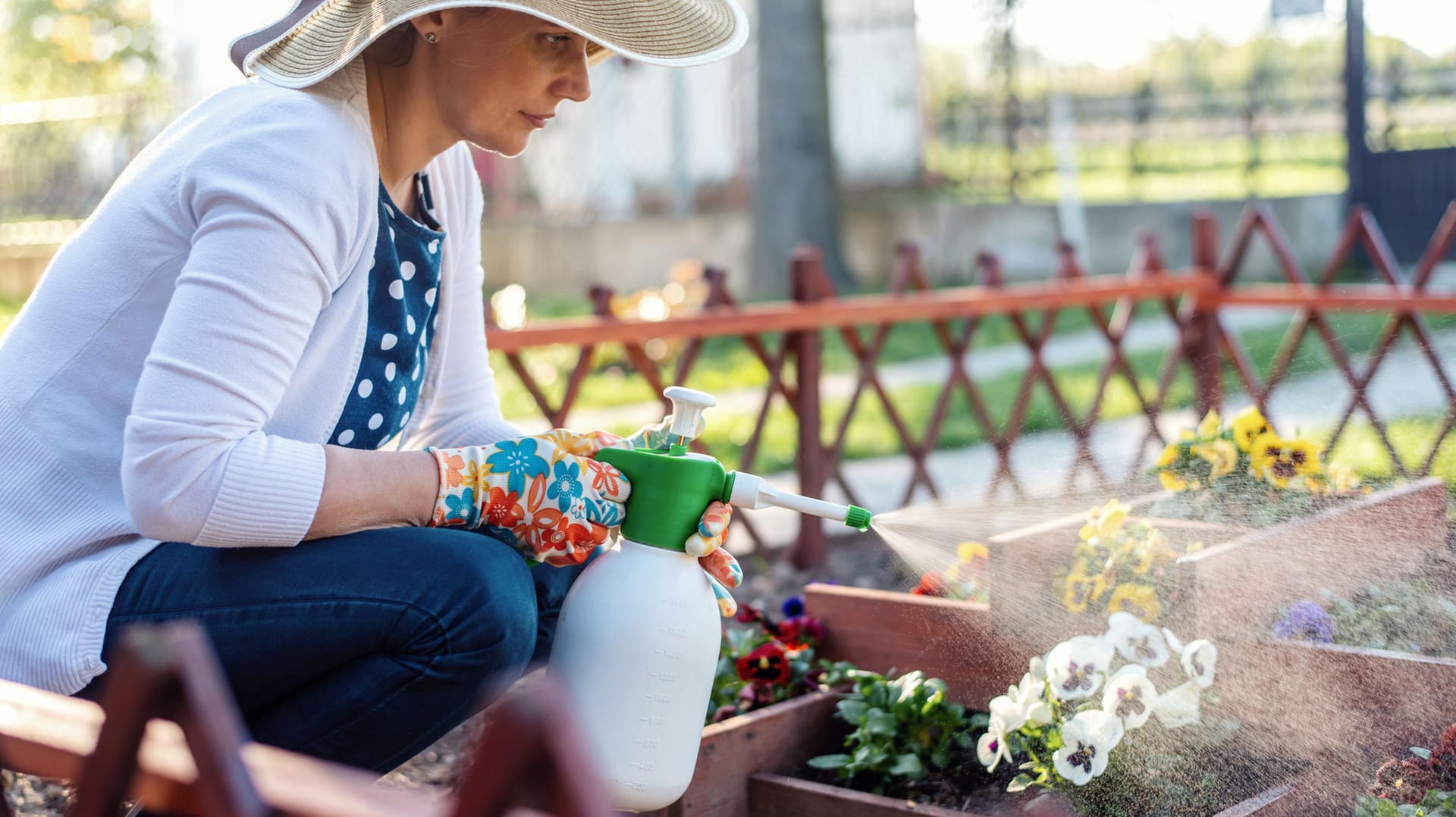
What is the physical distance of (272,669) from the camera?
6.05 ft

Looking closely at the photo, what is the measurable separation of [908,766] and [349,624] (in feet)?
3.40

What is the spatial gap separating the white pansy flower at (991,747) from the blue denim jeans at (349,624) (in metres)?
0.81

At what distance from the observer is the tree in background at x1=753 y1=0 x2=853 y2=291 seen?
38.1 ft

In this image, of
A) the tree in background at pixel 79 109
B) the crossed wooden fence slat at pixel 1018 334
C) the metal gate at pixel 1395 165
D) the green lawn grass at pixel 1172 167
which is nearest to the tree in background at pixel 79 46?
the tree in background at pixel 79 109

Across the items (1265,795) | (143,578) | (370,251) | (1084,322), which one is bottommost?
(1084,322)

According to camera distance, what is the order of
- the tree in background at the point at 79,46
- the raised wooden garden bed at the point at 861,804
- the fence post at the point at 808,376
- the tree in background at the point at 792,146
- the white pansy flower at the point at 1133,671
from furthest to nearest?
the tree in background at the point at 79,46
the tree in background at the point at 792,146
the fence post at the point at 808,376
the white pansy flower at the point at 1133,671
the raised wooden garden bed at the point at 861,804

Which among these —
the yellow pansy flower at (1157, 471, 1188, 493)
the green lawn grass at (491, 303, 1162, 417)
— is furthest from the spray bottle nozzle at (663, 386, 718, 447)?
the green lawn grass at (491, 303, 1162, 417)

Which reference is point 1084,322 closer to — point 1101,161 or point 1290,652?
point 1101,161

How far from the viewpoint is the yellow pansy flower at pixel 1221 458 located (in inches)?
114

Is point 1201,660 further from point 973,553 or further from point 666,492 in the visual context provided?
point 666,492

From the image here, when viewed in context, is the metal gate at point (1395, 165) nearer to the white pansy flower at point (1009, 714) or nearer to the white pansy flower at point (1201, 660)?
the white pansy flower at point (1201, 660)

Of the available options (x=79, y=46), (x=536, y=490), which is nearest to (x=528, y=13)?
(x=536, y=490)

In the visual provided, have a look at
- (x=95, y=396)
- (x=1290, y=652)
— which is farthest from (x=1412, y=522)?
(x=95, y=396)

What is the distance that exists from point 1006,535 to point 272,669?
1.35 metres
